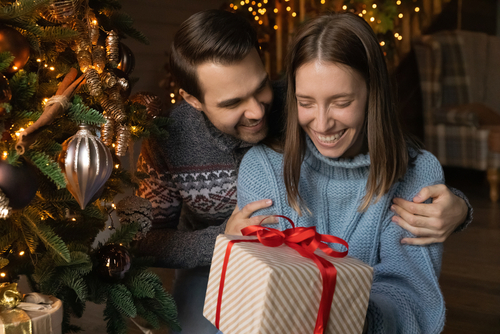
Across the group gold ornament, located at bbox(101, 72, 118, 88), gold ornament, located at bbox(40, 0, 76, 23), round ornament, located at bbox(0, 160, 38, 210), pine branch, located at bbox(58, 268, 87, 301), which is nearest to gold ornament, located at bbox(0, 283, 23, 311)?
pine branch, located at bbox(58, 268, 87, 301)

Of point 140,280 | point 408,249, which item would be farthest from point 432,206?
point 140,280

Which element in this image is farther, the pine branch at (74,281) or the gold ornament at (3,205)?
the pine branch at (74,281)

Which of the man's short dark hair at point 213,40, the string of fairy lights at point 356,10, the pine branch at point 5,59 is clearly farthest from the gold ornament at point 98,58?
the string of fairy lights at point 356,10

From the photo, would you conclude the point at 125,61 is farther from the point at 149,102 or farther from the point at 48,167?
the point at 48,167

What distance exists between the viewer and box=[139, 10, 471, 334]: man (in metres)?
1.54

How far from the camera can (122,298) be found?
1378mm

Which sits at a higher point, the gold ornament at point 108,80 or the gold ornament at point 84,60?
the gold ornament at point 84,60

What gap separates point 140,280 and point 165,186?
0.43 meters

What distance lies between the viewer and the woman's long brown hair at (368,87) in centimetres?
123

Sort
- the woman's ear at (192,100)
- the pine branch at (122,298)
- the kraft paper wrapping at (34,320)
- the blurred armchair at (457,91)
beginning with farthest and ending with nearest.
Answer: the blurred armchair at (457,91)
the woman's ear at (192,100)
the pine branch at (122,298)
the kraft paper wrapping at (34,320)

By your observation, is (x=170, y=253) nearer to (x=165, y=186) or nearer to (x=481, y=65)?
(x=165, y=186)

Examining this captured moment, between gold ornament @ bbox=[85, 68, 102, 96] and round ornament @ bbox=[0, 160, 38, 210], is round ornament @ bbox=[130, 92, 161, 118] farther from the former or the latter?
round ornament @ bbox=[0, 160, 38, 210]

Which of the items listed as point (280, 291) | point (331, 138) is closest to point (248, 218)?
point (331, 138)

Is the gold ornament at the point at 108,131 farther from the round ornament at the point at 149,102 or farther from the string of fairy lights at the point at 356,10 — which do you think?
the string of fairy lights at the point at 356,10
